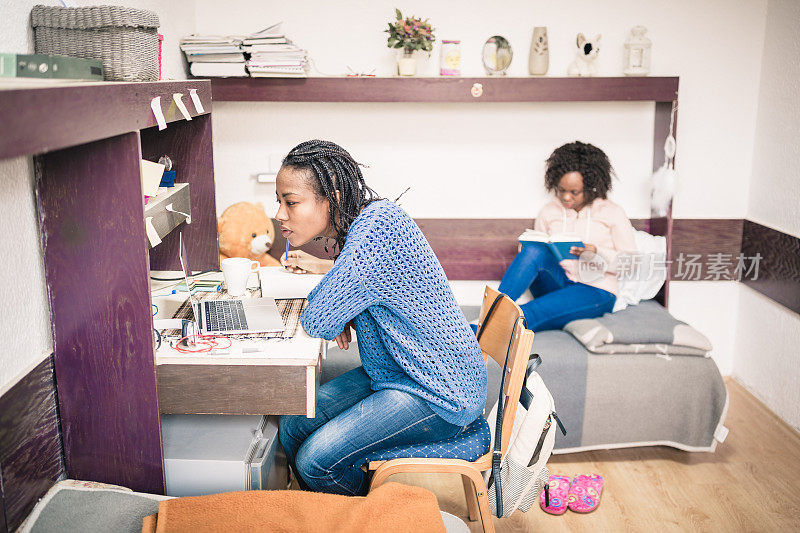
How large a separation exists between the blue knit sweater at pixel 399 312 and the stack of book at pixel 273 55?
1.45m

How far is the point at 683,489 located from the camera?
2.66m

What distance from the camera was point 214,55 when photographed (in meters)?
3.08

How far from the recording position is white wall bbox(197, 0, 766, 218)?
131 inches

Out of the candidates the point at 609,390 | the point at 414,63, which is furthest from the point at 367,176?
the point at 609,390

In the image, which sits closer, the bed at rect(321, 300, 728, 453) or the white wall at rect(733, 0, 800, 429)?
the bed at rect(321, 300, 728, 453)

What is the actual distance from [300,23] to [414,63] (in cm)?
56

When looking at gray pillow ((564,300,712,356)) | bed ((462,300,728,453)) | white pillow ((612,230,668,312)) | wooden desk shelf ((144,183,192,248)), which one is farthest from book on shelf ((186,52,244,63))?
white pillow ((612,230,668,312))

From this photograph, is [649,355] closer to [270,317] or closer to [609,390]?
[609,390]

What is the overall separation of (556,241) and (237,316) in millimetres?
1610

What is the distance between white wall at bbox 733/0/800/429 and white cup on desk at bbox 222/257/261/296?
7.63ft

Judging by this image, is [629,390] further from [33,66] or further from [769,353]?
[33,66]

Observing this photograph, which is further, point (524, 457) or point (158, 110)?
point (524, 457)

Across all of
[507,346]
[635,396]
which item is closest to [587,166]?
[635,396]

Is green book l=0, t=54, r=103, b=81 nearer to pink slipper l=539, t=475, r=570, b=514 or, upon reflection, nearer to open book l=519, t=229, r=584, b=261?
pink slipper l=539, t=475, r=570, b=514
